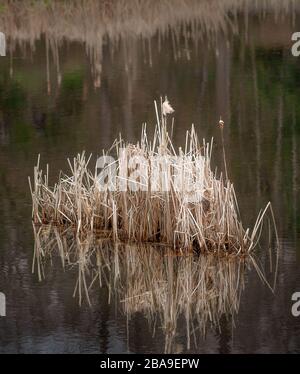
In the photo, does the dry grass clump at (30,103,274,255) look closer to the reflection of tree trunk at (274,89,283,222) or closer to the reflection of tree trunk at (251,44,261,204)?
the reflection of tree trunk at (274,89,283,222)

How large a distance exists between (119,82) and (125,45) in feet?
8.23

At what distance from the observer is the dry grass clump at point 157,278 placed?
863cm

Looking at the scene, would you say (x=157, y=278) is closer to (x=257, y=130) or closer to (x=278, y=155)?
(x=278, y=155)

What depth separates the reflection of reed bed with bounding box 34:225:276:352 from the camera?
8633 mm

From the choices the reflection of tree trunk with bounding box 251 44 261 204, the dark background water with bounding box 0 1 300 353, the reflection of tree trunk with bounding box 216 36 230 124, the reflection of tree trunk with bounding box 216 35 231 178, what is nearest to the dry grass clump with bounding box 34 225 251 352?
the dark background water with bounding box 0 1 300 353

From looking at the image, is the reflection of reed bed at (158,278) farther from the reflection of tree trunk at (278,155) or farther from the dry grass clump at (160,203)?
the reflection of tree trunk at (278,155)

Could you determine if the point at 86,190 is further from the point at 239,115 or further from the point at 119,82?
the point at 119,82

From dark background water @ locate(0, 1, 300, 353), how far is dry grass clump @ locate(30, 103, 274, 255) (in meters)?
0.43

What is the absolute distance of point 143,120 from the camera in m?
15.7

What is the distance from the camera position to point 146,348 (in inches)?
312

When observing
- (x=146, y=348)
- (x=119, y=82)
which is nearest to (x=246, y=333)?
(x=146, y=348)

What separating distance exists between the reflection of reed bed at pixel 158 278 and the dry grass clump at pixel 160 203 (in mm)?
122

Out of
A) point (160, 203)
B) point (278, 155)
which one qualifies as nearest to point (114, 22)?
point (278, 155)

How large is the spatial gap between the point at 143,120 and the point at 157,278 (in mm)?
6411
